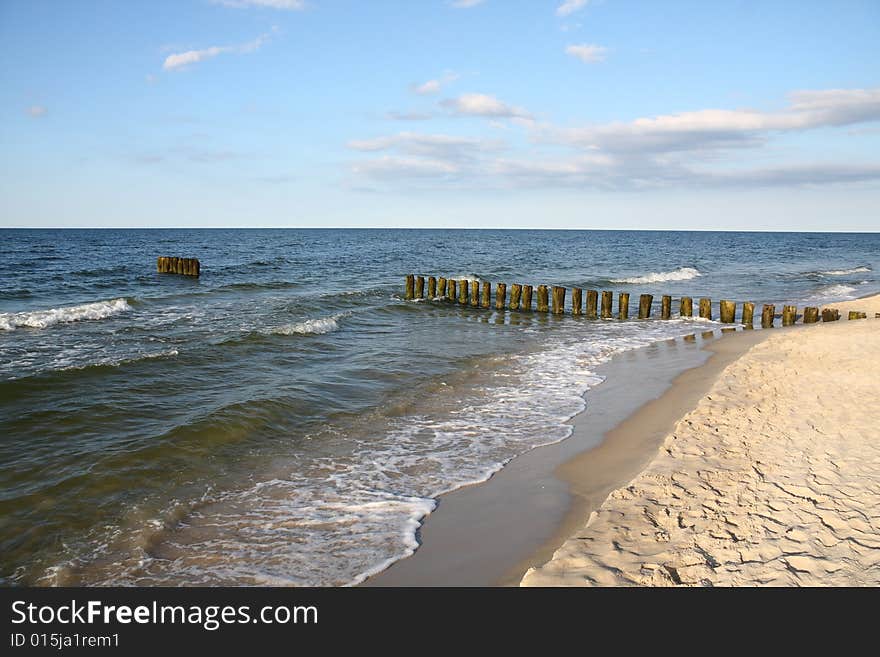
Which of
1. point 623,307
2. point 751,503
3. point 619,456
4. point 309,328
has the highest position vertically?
point 623,307

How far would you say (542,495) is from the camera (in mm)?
6801

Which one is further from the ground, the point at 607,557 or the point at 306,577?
the point at 607,557

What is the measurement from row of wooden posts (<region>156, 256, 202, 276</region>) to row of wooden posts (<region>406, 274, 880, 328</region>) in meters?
15.7

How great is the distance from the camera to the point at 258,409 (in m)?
9.99

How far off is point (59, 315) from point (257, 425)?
43.6ft

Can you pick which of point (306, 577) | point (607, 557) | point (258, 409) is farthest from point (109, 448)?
point (607, 557)

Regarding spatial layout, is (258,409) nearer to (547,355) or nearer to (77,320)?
(547,355)

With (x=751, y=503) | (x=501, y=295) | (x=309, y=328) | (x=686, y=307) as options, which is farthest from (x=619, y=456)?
(x=501, y=295)

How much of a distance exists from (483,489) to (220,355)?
9.16m

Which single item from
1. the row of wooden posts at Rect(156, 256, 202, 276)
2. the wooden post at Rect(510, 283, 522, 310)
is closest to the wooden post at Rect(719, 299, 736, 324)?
the wooden post at Rect(510, 283, 522, 310)

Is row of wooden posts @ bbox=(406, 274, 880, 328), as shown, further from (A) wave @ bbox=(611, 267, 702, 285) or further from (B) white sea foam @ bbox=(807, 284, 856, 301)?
(A) wave @ bbox=(611, 267, 702, 285)

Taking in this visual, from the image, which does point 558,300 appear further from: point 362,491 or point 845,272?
point 845,272

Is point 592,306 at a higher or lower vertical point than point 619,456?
higher

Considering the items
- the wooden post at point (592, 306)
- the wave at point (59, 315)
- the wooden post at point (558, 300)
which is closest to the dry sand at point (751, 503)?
the wooden post at point (592, 306)
